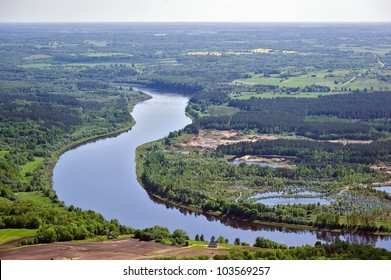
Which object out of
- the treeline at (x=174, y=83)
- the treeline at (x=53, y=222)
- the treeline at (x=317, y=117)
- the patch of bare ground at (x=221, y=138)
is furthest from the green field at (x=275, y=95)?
the treeline at (x=53, y=222)

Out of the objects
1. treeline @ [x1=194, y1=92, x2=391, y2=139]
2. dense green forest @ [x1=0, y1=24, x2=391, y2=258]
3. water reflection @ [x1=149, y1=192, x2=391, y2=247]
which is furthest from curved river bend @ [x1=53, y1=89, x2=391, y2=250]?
treeline @ [x1=194, y1=92, x2=391, y2=139]

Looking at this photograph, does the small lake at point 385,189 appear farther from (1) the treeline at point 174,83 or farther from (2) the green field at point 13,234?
(1) the treeline at point 174,83

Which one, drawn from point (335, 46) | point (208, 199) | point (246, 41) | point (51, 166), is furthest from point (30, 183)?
point (246, 41)

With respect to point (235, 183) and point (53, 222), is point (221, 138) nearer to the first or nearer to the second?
point (235, 183)

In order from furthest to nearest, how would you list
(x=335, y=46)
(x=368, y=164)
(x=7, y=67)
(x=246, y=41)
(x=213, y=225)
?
(x=246, y=41)
(x=335, y=46)
(x=7, y=67)
(x=368, y=164)
(x=213, y=225)

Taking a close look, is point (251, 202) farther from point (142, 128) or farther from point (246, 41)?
point (246, 41)

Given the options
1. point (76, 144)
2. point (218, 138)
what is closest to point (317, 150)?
point (218, 138)
